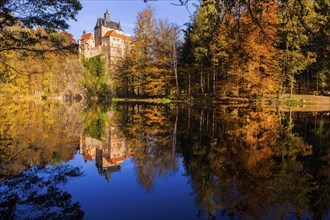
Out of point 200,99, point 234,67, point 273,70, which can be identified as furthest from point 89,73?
point 273,70

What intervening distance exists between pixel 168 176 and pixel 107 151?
308 cm

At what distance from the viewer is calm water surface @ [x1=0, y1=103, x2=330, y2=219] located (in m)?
4.35

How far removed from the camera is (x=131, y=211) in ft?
14.3

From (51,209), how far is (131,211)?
3.92 ft

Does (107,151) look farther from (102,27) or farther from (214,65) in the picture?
(102,27)

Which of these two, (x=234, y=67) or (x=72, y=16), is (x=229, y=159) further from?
(x=234, y=67)

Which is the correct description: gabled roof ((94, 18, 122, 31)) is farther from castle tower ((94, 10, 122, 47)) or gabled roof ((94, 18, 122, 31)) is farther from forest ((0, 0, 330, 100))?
forest ((0, 0, 330, 100))

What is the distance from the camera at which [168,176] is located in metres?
6.28

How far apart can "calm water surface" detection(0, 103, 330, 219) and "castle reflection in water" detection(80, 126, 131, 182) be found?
32mm

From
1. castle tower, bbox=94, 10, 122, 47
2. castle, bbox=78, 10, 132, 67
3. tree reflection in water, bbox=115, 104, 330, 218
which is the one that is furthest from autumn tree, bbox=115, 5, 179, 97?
castle tower, bbox=94, 10, 122, 47

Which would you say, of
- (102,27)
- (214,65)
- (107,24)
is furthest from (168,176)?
(107,24)

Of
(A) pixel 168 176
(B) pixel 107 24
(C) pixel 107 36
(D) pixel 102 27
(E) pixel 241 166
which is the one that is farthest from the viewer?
(B) pixel 107 24

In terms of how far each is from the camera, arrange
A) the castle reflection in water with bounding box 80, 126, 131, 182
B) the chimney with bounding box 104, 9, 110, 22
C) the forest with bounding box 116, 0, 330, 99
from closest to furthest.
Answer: the castle reflection in water with bounding box 80, 126, 131, 182 → the forest with bounding box 116, 0, 330, 99 → the chimney with bounding box 104, 9, 110, 22

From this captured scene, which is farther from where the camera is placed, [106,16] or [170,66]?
[106,16]
